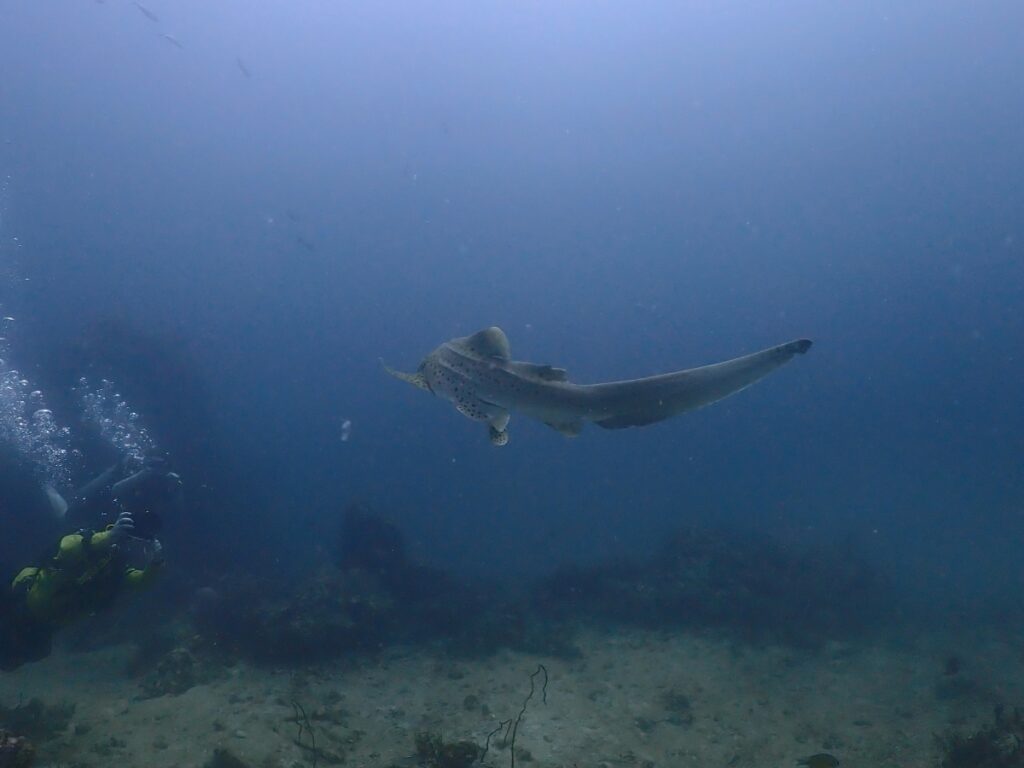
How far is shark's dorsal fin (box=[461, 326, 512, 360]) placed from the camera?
3453 mm

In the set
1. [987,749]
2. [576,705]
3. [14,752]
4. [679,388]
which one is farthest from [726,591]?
[679,388]

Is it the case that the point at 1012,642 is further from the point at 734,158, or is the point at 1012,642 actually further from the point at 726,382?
the point at 734,158

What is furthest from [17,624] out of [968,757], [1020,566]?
[1020,566]

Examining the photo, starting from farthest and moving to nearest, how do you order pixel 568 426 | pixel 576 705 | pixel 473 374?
pixel 576 705 < pixel 473 374 < pixel 568 426

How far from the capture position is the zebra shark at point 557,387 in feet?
9.23

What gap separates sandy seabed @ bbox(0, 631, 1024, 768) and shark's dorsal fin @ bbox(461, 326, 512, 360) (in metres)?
6.94

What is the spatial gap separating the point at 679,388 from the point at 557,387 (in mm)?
580

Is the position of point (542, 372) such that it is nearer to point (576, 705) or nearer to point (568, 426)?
point (568, 426)

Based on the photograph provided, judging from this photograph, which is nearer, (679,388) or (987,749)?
(679,388)

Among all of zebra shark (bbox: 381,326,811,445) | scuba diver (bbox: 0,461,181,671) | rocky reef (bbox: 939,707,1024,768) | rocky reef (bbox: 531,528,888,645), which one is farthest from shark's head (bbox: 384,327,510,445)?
rocky reef (bbox: 531,528,888,645)

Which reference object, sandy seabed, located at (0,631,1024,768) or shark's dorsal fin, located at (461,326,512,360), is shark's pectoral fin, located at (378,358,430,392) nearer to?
shark's dorsal fin, located at (461,326,512,360)

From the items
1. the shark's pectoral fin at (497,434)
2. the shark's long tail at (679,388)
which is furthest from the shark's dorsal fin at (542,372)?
the shark's pectoral fin at (497,434)

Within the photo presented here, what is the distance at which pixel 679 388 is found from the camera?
283 centimetres

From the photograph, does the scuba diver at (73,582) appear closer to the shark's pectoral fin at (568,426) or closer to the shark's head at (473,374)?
the shark's head at (473,374)
